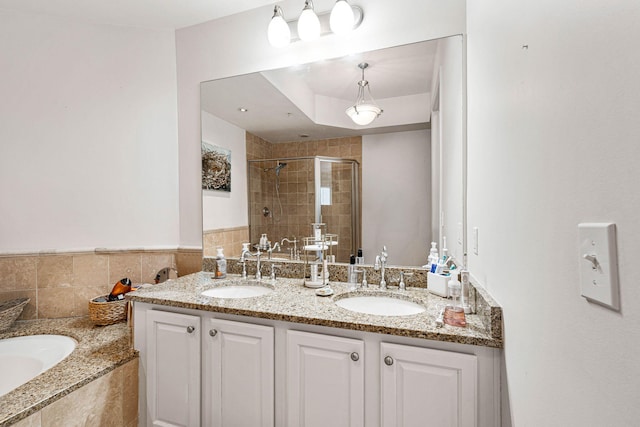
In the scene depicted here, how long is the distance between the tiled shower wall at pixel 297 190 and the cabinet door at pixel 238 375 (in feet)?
2.21

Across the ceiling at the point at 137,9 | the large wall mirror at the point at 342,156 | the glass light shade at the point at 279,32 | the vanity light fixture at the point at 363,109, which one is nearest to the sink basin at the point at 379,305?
the large wall mirror at the point at 342,156

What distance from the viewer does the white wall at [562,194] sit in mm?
394

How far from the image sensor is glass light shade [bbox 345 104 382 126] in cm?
171

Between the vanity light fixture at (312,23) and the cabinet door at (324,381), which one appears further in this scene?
the vanity light fixture at (312,23)

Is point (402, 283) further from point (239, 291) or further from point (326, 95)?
point (326, 95)

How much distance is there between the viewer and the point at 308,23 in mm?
1747

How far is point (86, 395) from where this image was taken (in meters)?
1.33

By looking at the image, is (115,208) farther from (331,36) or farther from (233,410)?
(331,36)

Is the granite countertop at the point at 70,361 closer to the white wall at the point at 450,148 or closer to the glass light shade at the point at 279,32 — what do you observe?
the white wall at the point at 450,148

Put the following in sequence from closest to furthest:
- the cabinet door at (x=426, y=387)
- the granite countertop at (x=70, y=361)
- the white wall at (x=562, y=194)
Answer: the white wall at (x=562, y=194) < the cabinet door at (x=426, y=387) < the granite countertop at (x=70, y=361)

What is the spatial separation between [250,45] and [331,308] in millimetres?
1709

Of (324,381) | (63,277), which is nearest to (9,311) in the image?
(63,277)

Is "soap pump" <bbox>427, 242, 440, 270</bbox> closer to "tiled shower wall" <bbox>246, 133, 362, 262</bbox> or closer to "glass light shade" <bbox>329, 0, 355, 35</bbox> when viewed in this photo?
"tiled shower wall" <bbox>246, 133, 362, 262</bbox>

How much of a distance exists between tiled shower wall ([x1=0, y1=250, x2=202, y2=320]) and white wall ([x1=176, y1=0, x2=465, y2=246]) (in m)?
0.43
